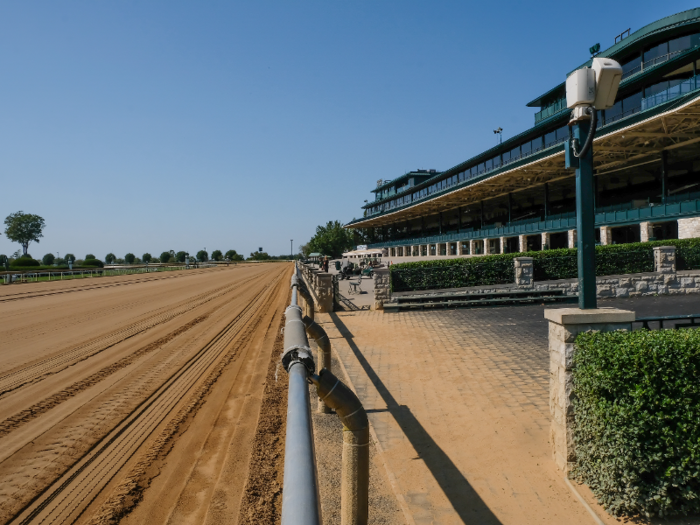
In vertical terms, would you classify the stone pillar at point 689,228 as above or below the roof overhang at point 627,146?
below

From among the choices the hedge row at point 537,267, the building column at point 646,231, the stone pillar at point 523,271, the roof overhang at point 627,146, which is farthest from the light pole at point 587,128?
the building column at point 646,231

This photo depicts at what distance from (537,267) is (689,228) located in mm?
12351

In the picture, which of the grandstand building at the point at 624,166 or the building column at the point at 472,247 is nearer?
the grandstand building at the point at 624,166

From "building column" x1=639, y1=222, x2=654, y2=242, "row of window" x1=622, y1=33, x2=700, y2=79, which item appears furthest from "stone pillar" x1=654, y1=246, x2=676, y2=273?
"row of window" x1=622, y1=33, x2=700, y2=79

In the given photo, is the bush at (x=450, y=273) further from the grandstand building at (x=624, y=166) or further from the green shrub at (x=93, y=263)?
the green shrub at (x=93, y=263)

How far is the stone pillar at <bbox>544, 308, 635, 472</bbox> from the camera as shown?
4.10 metres

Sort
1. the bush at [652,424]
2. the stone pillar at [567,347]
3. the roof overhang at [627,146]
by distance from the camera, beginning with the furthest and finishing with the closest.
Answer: the roof overhang at [627,146]
the stone pillar at [567,347]
the bush at [652,424]

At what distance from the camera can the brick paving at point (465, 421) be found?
388cm

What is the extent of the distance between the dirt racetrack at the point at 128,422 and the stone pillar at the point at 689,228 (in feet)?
78.3

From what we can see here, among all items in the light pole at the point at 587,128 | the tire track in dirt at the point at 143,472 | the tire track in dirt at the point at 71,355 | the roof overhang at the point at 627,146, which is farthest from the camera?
the roof overhang at the point at 627,146

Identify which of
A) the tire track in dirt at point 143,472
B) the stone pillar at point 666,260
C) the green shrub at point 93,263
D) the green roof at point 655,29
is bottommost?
the tire track in dirt at point 143,472

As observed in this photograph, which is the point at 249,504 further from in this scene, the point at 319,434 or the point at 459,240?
the point at 459,240

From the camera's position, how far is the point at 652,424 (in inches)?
135

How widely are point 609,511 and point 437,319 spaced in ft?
33.7
